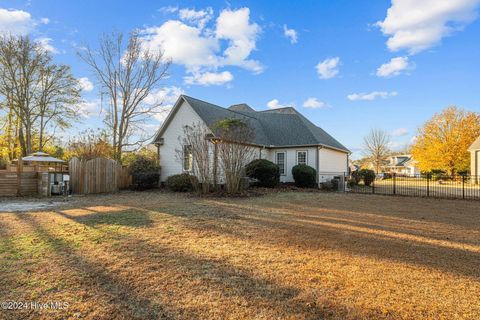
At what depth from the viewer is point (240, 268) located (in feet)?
12.8

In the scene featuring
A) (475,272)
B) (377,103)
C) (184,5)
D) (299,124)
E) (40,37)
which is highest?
(40,37)

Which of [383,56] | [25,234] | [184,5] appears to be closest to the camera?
[25,234]

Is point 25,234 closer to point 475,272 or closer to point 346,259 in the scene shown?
point 346,259

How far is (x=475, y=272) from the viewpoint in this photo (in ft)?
12.5

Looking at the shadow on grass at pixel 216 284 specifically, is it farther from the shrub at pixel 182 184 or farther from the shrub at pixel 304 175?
the shrub at pixel 304 175

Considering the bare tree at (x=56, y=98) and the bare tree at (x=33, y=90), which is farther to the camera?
the bare tree at (x=56, y=98)

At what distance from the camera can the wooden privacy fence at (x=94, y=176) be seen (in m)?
14.1

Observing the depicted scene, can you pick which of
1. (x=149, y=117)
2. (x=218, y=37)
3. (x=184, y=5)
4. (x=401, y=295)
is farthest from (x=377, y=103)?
(x=401, y=295)

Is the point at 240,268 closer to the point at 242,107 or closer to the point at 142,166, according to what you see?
the point at 142,166

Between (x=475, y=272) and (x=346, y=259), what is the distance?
1.74 m

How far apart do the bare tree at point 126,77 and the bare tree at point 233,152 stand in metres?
13.0

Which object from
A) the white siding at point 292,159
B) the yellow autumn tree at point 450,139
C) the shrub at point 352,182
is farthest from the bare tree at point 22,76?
the yellow autumn tree at point 450,139

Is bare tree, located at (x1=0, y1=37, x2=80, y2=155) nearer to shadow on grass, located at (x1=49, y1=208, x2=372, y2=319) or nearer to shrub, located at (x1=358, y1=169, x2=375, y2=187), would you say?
shadow on grass, located at (x1=49, y1=208, x2=372, y2=319)

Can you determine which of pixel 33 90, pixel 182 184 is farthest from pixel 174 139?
pixel 33 90
